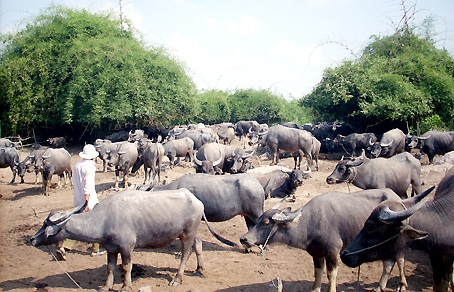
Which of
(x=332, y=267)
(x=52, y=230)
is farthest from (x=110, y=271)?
(x=332, y=267)

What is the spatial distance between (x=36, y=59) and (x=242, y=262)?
23959 millimetres

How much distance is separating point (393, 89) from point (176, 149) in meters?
11.9

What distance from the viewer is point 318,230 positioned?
552cm

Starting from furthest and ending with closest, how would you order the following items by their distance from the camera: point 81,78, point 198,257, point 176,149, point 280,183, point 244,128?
1. point 244,128
2. point 81,78
3. point 176,149
4. point 280,183
5. point 198,257

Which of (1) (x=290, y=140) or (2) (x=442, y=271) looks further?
(1) (x=290, y=140)

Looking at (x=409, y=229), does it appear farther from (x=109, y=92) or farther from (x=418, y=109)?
(x=109, y=92)

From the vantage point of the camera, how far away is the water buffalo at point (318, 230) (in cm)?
549

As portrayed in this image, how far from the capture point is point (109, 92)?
25.1 metres

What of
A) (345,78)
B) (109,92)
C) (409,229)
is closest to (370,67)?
(345,78)

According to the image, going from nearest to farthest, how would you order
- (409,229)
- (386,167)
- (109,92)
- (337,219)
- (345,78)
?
(409,229) → (337,219) → (386,167) → (345,78) → (109,92)

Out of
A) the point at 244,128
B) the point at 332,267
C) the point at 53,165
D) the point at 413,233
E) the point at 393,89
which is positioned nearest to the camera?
the point at 413,233

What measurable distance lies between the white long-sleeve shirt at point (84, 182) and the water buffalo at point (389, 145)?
12.6 metres

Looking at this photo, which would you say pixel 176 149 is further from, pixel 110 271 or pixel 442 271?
pixel 442 271

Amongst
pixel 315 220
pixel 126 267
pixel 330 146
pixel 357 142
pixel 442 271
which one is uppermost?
pixel 357 142
